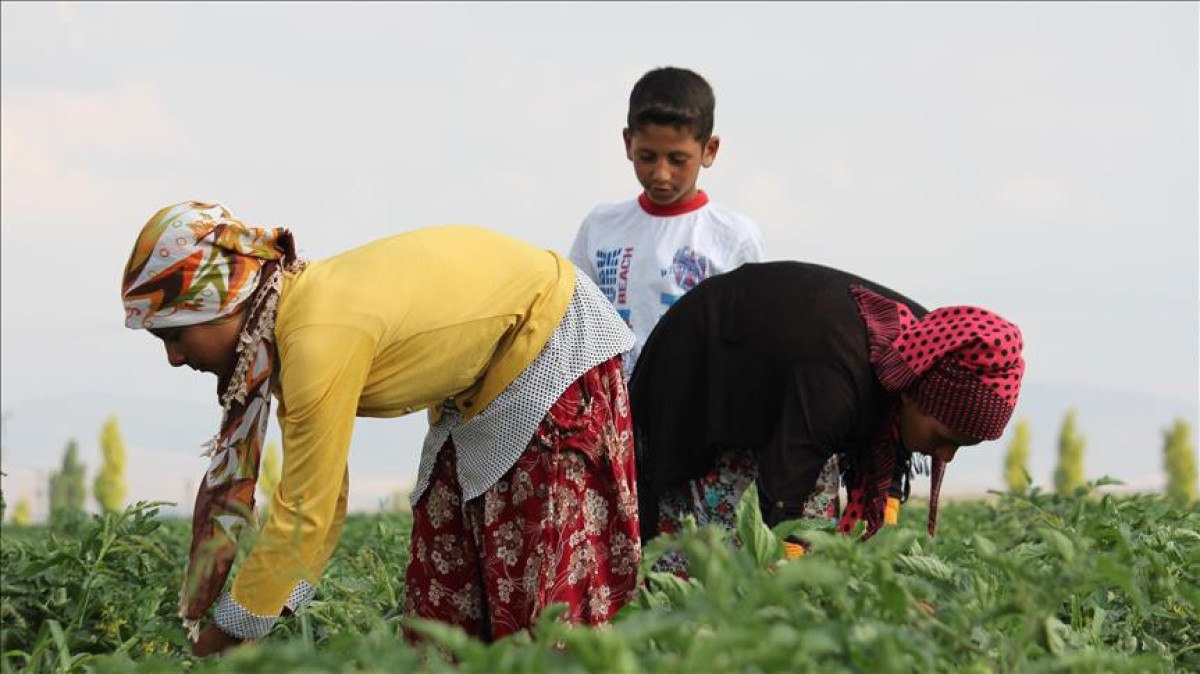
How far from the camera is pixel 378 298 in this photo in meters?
3.13

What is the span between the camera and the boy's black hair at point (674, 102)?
4.79 meters

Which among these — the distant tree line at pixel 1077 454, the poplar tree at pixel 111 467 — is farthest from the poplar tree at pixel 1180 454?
the poplar tree at pixel 111 467

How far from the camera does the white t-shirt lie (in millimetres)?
4965

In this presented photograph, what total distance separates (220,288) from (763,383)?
1.38 metres

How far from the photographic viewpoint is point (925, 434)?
383cm

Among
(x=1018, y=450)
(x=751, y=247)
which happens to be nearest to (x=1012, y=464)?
(x=1018, y=450)

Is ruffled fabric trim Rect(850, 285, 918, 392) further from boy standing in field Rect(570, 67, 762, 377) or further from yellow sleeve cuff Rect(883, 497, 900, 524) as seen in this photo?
boy standing in field Rect(570, 67, 762, 377)

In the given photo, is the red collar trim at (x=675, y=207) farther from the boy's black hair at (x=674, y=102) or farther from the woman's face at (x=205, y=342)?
the woman's face at (x=205, y=342)

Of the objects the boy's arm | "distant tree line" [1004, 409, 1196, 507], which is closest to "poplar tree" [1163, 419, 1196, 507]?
"distant tree line" [1004, 409, 1196, 507]

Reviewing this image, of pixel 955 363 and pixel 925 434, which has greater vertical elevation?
pixel 955 363

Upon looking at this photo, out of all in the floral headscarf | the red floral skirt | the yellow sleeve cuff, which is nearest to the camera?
the floral headscarf

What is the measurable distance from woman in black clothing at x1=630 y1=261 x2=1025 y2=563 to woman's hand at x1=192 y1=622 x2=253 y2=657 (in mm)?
1239

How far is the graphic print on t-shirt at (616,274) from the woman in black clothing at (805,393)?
37.0 inches

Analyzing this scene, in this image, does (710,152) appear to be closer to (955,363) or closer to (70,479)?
(955,363)
